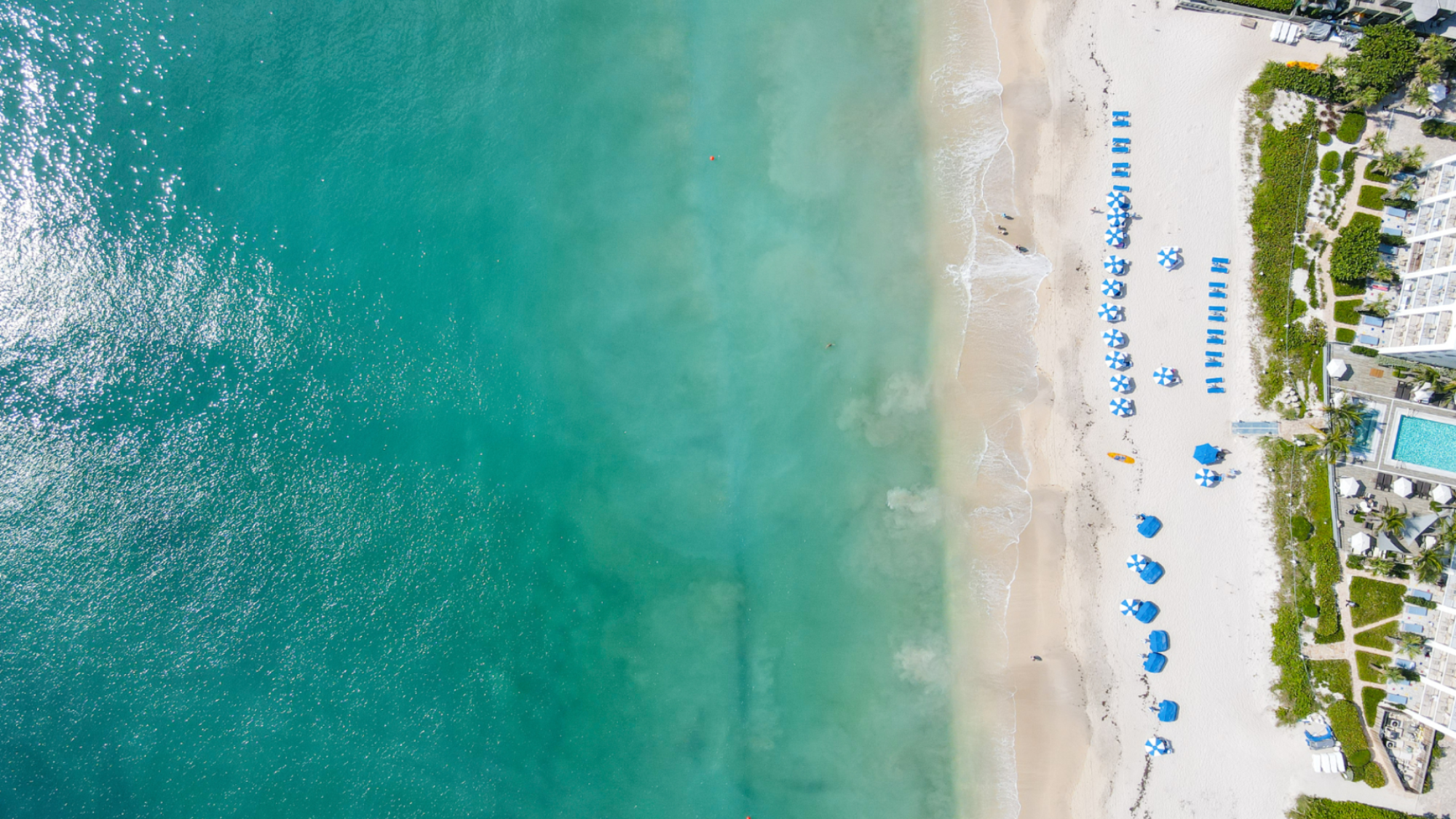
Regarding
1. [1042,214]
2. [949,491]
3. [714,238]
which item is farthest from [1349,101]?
[714,238]

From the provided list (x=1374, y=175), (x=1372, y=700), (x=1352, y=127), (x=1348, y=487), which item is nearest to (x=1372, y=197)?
(x=1374, y=175)

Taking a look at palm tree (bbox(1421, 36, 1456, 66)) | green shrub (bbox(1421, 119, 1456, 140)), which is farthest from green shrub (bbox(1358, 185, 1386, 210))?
palm tree (bbox(1421, 36, 1456, 66))

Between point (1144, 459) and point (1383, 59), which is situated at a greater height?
point (1383, 59)

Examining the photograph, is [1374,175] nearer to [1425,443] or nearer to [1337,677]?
[1425,443]

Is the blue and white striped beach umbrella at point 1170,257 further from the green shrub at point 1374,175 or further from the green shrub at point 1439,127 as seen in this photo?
the green shrub at point 1439,127

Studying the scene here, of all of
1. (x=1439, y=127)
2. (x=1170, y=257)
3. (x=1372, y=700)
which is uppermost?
(x=1439, y=127)

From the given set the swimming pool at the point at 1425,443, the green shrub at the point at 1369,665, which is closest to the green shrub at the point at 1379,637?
the green shrub at the point at 1369,665
